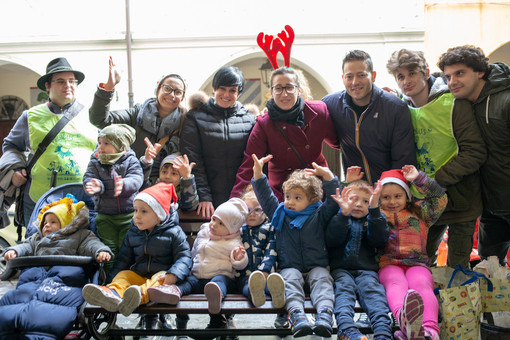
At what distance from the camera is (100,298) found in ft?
9.43

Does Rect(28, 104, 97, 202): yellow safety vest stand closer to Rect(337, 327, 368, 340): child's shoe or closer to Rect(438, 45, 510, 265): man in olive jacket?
Rect(337, 327, 368, 340): child's shoe

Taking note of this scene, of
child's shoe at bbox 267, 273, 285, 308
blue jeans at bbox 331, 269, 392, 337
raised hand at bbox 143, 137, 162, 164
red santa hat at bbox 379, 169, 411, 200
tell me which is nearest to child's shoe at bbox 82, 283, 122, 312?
child's shoe at bbox 267, 273, 285, 308

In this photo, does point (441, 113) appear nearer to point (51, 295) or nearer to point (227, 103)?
point (227, 103)

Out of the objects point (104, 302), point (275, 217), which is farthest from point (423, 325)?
point (104, 302)

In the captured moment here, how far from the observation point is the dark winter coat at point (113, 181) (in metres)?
3.56

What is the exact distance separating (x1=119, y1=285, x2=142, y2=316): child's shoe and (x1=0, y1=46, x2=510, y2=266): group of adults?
1.09m

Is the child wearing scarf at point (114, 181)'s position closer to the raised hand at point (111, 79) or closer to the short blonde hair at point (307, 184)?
the raised hand at point (111, 79)

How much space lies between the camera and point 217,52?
12.0 metres

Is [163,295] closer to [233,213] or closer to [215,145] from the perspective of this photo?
[233,213]

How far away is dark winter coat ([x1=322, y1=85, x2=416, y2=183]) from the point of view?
3.56 metres

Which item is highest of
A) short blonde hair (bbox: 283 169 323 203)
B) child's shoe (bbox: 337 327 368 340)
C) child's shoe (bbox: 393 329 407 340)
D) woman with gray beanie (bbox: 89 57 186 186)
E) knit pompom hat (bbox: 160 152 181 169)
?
woman with gray beanie (bbox: 89 57 186 186)

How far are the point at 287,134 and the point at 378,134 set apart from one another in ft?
2.31

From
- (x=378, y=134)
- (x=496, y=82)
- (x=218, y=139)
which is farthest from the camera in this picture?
(x=218, y=139)

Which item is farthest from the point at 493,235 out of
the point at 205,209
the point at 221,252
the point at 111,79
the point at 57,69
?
the point at 57,69
